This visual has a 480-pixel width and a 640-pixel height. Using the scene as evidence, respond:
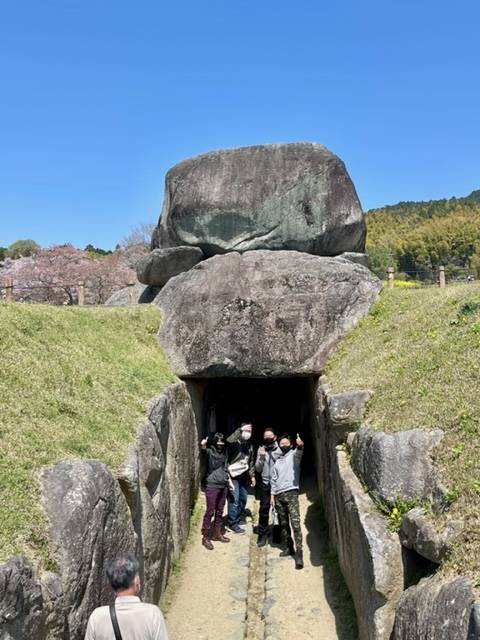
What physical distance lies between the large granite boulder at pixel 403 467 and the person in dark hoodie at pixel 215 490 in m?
3.52

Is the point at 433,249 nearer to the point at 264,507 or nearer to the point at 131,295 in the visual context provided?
the point at 131,295

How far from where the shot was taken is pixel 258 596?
9453 mm

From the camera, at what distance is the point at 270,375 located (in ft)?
44.8

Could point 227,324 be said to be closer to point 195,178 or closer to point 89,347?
point 89,347

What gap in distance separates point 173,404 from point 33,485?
5660 millimetres

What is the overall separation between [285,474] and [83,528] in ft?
15.6

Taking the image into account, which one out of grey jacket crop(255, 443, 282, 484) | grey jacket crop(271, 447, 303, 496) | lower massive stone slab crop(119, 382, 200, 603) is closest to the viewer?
lower massive stone slab crop(119, 382, 200, 603)

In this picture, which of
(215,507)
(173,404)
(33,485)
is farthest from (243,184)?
(33,485)

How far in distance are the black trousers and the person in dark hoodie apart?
0.68 meters

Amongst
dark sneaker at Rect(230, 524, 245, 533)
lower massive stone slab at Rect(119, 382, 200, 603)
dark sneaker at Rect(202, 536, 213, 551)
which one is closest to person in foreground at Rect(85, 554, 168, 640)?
lower massive stone slab at Rect(119, 382, 200, 603)

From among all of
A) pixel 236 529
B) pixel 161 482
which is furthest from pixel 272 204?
pixel 161 482

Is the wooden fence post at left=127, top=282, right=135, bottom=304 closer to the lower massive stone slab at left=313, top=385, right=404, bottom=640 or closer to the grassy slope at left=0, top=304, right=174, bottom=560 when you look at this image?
the grassy slope at left=0, top=304, right=174, bottom=560

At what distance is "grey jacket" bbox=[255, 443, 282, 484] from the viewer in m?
10.6

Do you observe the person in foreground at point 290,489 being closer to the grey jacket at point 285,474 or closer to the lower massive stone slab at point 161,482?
the grey jacket at point 285,474
